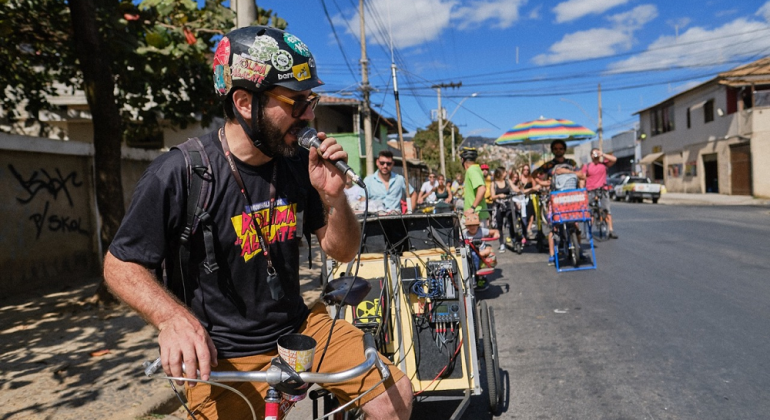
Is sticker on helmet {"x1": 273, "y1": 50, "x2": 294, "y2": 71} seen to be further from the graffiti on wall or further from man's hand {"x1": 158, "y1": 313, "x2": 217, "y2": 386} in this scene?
the graffiti on wall

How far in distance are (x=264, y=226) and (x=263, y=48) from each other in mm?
653

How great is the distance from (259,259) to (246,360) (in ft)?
1.24

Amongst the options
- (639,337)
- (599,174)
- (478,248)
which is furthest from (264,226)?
(599,174)

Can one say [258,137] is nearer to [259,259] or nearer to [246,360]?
[259,259]

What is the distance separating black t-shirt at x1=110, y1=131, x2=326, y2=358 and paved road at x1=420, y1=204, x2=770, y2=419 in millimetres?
2533

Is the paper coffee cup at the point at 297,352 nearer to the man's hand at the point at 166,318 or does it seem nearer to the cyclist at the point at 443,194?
the man's hand at the point at 166,318

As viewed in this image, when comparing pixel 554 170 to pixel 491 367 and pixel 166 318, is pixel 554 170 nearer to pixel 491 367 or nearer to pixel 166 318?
pixel 491 367

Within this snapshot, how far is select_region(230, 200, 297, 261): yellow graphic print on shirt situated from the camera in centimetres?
219

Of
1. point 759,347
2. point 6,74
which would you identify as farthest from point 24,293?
point 759,347

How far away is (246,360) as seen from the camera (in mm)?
2217

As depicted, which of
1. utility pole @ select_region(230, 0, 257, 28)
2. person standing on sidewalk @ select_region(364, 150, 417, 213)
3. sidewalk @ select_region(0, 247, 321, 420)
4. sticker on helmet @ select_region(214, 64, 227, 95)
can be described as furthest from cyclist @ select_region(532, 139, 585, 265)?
sticker on helmet @ select_region(214, 64, 227, 95)

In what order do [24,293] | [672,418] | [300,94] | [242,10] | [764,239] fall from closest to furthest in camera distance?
[300,94]
[672,418]
[242,10]
[24,293]
[764,239]

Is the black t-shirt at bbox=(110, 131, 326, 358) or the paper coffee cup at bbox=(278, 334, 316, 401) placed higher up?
the black t-shirt at bbox=(110, 131, 326, 358)

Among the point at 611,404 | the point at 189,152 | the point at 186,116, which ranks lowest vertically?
the point at 611,404
